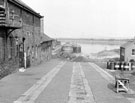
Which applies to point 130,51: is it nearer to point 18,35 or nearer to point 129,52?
point 129,52

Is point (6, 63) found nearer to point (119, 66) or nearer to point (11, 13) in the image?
point (11, 13)

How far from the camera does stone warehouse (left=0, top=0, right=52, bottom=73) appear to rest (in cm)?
2042

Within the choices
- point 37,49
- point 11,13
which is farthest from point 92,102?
point 37,49

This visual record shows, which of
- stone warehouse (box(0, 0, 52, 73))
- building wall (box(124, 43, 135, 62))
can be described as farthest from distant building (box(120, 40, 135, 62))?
stone warehouse (box(0, 0, 52, 73))

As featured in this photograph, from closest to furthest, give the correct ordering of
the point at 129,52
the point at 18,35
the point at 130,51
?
the point at 18,35
the point at 130,51
the point at 129,52

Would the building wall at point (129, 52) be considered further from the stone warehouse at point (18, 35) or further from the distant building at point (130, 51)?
the stone warehouse at point (18, 35)

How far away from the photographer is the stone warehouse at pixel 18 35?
804 inches

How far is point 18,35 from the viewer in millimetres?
25734

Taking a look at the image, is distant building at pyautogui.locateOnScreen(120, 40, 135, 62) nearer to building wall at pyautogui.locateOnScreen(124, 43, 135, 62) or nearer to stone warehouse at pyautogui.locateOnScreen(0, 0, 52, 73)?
building wall at pyautogui.locateOnScreen(124, 43, 135, 62)

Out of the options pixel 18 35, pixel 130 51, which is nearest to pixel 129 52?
pixel 130 51

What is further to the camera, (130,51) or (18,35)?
(130,51)

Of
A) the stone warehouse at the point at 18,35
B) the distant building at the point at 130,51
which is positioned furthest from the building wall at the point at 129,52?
the stone warehouse at the point at 18,35

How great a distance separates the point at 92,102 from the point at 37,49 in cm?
2551

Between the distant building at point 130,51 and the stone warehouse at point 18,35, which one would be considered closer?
the stone warehouse at point 18,35
